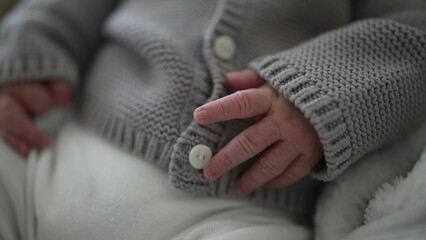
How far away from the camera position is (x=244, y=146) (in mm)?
569

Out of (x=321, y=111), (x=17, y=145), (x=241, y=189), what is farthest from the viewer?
(x=17, y=145)

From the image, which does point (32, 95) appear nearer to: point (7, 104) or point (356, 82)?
point (7, 104)

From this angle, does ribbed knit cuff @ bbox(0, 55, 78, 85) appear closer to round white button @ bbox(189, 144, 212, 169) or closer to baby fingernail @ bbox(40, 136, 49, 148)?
baby fingernail @ bbox(40, 136, 49, 148)

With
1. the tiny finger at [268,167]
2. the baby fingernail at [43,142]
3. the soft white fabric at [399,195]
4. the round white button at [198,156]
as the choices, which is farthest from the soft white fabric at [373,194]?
the baby fingernail at [43,142]

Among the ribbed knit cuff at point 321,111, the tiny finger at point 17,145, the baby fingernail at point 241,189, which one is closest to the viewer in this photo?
the ribbed knit cuff at point 321,111

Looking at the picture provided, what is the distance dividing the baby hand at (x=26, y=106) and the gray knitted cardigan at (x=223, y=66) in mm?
31

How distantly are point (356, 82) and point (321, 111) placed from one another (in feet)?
0.26

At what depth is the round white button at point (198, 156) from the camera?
59cm

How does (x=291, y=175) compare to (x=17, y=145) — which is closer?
(x=291, y=175)

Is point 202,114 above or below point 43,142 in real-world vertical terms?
above

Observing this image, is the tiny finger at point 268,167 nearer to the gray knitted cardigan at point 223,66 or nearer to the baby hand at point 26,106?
the gray knitted cardigan at point 223,66

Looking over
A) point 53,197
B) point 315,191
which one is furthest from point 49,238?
point 315,191

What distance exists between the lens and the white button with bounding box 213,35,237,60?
0.68 meters

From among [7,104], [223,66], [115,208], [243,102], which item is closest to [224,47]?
[223,66]
